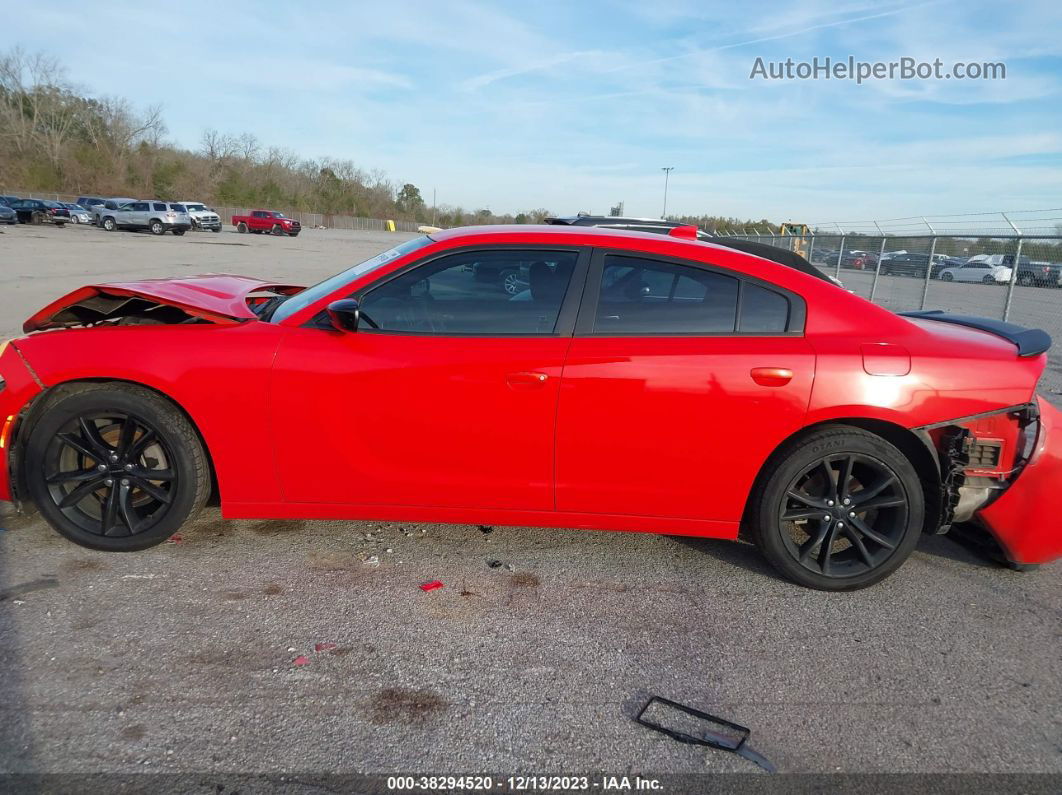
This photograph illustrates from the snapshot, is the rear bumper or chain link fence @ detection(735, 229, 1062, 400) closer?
the rear bumper

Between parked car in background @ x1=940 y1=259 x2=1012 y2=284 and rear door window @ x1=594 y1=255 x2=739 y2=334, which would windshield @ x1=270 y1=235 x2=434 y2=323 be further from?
parked car in background @ x1=940 y1=259 x2=1012 y2=284

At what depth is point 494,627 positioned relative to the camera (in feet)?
9.68

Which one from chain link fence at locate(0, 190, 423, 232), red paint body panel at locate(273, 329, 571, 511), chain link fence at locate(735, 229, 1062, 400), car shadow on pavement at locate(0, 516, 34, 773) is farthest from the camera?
chain link fence at locate(0, 190, 423, 232)

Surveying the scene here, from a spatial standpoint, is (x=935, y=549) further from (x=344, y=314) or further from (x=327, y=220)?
(x=327, y=220)

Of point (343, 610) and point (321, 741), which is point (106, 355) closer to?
point (343, 610)

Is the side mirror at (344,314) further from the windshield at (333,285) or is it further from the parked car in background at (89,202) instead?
the parked car in background at (89,202)

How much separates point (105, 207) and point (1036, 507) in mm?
49480

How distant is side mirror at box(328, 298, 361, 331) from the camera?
3086mm

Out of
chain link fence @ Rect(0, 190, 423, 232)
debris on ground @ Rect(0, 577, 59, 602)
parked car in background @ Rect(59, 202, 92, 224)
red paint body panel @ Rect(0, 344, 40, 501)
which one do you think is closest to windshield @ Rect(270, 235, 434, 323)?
red paint body panel @ Rect(0, 344, 40, 501)

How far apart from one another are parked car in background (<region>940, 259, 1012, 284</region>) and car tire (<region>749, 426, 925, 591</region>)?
10099 mm

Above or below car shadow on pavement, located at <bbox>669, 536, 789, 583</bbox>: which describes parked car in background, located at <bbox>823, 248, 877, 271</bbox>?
above

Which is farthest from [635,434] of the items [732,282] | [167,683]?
[167,683]

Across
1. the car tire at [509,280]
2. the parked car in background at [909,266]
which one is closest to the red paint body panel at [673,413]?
the car tire at [509,280]

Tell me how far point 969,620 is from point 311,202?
98.5m
